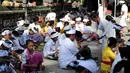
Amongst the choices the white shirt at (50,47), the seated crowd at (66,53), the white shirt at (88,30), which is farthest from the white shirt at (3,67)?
the white shirt at (88,30)

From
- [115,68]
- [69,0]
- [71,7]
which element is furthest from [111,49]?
[69,0]

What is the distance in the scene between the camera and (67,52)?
10.8 metres

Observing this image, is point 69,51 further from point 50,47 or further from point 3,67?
point 3,67

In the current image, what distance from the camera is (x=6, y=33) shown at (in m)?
11.9

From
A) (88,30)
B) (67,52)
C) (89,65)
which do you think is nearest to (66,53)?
(67,52)

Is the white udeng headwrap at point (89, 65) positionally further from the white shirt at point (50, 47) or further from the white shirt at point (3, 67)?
the white shirt at point (50, 47)

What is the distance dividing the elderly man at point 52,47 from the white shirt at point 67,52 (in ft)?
4.61

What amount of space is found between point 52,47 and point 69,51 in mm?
1740

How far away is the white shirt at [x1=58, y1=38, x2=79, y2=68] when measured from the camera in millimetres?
10680

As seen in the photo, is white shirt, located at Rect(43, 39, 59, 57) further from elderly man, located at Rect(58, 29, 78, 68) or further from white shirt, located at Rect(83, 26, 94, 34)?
white shirt, located at Rect(83, 26, 94, 34)

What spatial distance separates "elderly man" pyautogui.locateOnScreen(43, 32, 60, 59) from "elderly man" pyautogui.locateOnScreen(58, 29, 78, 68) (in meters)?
1.41

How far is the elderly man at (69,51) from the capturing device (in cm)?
1069

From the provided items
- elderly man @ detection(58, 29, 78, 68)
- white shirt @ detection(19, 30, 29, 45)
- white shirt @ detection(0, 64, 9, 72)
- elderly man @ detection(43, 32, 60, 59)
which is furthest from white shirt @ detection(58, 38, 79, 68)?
white shirt @ detection(19, 30, 29, 45)

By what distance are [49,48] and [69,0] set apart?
24050 millimetres
